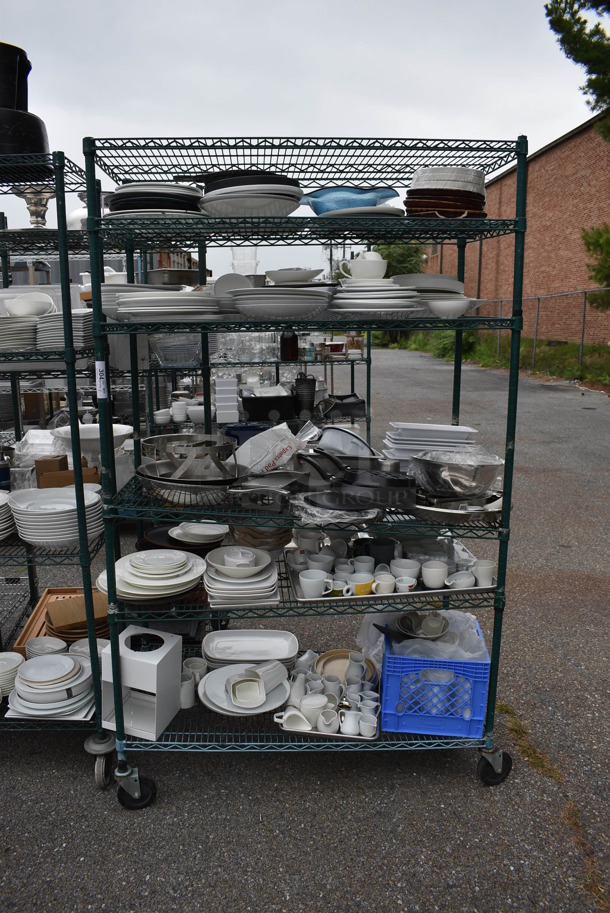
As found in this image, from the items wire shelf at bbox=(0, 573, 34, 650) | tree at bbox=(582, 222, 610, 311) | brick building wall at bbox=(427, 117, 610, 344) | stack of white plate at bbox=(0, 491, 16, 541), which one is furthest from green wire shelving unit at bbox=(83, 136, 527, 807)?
brick building wall at bbox=(427, 117, 610, 344)

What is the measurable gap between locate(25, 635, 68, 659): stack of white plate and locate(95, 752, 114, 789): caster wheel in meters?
0.52

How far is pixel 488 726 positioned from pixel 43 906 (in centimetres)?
151

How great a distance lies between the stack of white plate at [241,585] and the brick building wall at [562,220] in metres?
15.3

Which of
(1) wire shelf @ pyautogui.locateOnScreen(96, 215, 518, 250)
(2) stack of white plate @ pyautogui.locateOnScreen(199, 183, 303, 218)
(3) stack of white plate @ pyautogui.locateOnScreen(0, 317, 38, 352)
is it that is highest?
(2) stack of white plate @ pyautogui.locateOnScreen(199, 183, 303, 218)

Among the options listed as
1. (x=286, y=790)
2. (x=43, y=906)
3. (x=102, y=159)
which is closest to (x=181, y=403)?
(x=102, y=159)

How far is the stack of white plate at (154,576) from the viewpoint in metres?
2.36

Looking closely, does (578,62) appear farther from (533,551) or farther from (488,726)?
(488,726)

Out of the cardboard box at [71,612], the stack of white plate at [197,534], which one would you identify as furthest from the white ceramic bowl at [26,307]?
the cardboard box at [71,612]

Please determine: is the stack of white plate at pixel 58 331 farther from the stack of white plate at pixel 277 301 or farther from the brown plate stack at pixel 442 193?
the brown plate stack at pixel 442 193

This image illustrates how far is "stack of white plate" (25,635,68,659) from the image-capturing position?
273 centimetres

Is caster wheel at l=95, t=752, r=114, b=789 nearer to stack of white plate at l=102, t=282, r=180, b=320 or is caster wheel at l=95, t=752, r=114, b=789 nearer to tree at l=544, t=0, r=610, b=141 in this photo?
stack of white plate at l=102, t=282, r=180, b=320

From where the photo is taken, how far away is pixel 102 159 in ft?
7.86

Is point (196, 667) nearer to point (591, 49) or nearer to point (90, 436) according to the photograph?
point (90, 436)

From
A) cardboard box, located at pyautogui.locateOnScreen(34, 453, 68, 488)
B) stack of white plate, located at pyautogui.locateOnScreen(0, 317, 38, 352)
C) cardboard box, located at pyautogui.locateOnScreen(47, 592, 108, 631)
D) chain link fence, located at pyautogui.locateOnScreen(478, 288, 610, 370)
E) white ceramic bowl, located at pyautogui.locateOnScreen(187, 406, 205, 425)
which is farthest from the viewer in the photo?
chain link fence, located at pyautogui.locateOnScreen(478, 288, 610, 370)
